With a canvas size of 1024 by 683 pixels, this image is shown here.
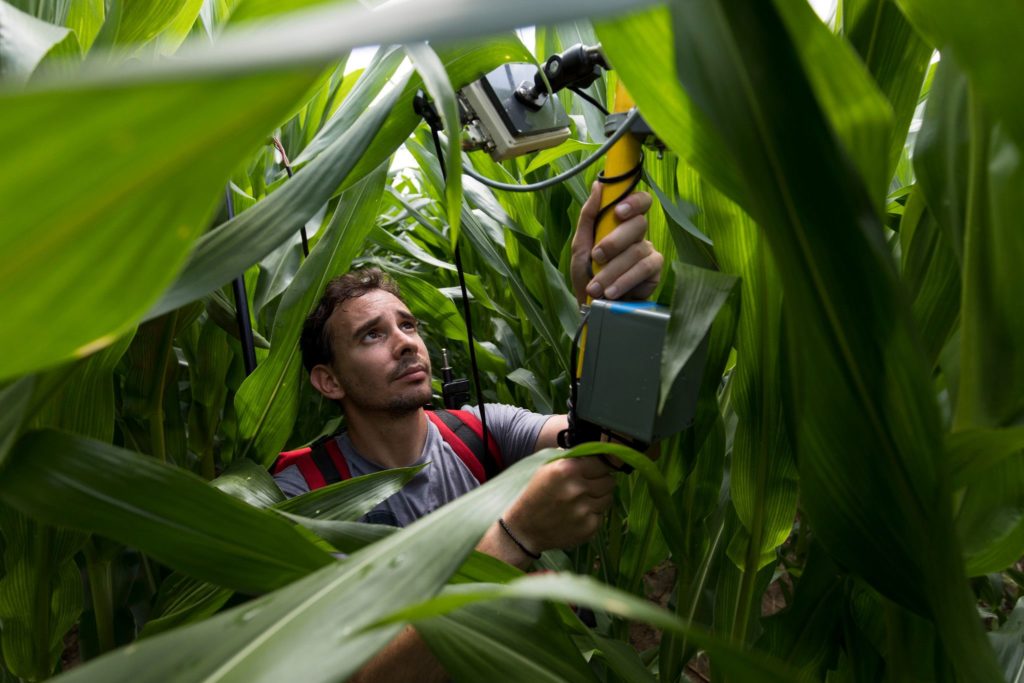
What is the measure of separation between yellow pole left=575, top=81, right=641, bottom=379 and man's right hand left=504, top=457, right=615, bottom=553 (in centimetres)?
10

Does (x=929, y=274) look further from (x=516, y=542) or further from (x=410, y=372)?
(x=410, y=372)

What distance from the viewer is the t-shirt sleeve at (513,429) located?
1.01 meters

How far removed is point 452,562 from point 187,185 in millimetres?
143

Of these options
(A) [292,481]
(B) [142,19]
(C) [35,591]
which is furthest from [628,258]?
(A) [292,481]

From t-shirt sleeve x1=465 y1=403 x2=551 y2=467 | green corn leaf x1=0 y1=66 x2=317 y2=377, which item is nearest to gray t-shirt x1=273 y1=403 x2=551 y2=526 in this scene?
t-shirt sleeve x1=465 y1=403 x2=551 y2=467

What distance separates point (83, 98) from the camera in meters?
0.11

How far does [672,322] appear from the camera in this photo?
1.04 feet

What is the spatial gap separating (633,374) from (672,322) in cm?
8

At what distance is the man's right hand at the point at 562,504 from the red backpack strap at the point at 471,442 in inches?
16.5

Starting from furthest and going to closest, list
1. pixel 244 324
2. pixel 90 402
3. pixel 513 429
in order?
pixel 513 429
pixel 244 324
pixel 90 402

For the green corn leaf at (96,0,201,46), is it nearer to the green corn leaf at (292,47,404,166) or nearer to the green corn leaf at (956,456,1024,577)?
the green corn leaf at (292,47,404,166)

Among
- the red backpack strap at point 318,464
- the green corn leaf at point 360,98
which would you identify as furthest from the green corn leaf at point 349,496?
the red backpack strap at point 318,464

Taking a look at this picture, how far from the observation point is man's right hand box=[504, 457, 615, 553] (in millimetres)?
510

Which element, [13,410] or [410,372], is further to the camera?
[410,372]
